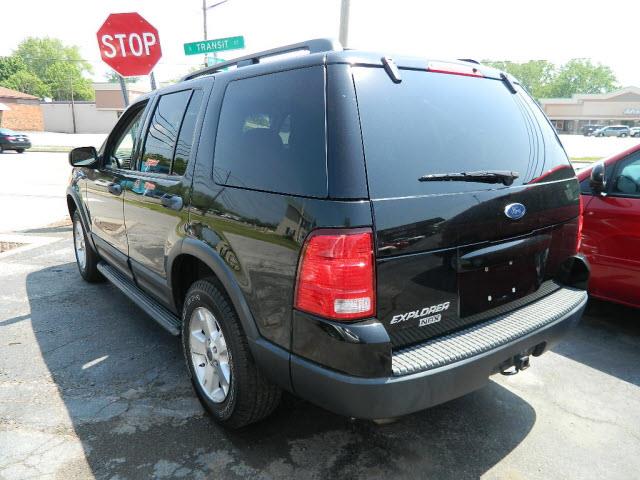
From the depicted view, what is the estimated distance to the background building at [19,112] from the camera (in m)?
51.6

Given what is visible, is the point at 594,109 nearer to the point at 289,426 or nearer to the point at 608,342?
the point at 608,342

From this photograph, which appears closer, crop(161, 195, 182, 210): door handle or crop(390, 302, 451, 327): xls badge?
crop(390, 302, 451, 327): xls badge

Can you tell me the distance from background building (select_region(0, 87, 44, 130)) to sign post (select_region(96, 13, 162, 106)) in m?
51.9

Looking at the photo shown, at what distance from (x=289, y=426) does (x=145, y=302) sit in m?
1.52

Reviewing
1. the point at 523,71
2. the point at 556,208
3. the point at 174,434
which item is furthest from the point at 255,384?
the point at 523,71

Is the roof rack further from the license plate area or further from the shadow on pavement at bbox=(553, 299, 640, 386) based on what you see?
the shadow on pavement at bbox=(553, 299, 640, 386)

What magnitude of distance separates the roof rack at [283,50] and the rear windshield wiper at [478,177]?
2.50 feet

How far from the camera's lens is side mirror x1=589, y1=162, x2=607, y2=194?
360 centimetres

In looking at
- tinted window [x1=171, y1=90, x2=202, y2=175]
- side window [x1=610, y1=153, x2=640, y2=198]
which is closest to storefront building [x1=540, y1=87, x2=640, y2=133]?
side window [x1=610, y1=153, x2=640, y2=198]

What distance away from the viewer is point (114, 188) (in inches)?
152

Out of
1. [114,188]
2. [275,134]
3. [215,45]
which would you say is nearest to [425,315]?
[275,134]

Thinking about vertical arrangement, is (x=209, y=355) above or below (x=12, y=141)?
below

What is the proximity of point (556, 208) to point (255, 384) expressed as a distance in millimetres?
1836

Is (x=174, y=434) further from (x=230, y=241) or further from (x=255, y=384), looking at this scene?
(x=230, y=241)
